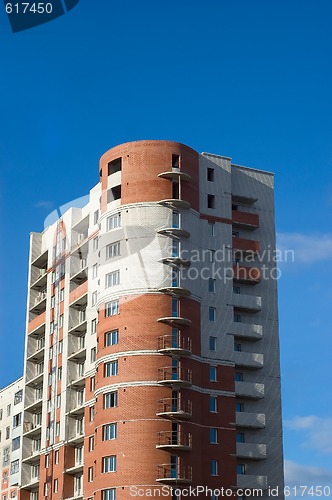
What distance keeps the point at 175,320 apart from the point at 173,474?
13669 millimetres

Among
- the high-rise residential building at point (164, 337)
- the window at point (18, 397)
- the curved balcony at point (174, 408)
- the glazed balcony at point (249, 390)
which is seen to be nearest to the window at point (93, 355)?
the high-rise residential building at point (164, 337)

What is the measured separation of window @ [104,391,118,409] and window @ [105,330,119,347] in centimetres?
466

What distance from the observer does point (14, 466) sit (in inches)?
4166

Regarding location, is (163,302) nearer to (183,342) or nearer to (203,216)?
(183,342)

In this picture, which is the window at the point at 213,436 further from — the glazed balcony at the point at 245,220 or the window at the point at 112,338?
the glazed balcony at the point at 245,220

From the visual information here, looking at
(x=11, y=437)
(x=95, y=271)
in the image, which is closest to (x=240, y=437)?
(x=95, y=271)

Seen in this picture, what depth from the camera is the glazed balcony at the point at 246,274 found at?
91.9 metres

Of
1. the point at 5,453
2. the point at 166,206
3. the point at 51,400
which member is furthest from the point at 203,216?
the point at 5,453

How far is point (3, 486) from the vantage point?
11062cm

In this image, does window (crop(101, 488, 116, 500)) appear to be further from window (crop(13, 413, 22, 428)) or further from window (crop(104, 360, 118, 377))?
window (crop(13, 413, 22, 428))

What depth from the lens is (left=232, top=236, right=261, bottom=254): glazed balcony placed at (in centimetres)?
9319

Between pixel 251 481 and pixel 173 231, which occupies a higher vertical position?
pixel 173 231

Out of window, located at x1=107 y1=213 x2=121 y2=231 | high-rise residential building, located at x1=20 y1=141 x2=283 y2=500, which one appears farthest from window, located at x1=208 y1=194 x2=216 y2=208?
window, located at x1=107 y1=213 x2=121 y2=231

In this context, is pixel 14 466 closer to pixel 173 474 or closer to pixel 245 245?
pixel 173 474
